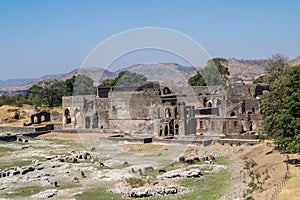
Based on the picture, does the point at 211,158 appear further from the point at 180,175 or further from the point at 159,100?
the point at 159,100

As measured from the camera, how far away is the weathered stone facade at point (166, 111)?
41.4 m

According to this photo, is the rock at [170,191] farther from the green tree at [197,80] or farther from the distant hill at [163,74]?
the distant hill at [163,74]

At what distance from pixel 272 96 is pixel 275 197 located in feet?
32.7

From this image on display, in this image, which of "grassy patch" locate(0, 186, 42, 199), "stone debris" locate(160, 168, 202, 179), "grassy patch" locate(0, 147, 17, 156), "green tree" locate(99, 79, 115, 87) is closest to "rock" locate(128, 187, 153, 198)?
"stone debris" locate(160, 168, 202, 179)

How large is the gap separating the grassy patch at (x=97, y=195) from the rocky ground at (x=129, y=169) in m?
0.38

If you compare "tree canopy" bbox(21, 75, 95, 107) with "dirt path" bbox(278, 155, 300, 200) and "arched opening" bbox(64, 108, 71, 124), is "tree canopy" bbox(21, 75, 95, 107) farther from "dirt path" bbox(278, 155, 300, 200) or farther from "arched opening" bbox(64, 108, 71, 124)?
"dirt path" bbox(278, 155, 300, 200)

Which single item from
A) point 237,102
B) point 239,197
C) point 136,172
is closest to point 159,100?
point 237,102

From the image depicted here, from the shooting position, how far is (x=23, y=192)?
2403cm

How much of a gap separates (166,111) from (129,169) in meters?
17.4

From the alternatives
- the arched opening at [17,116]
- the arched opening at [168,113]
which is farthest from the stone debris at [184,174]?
the arched opening at [17,116]

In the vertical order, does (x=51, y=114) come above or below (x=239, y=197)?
above

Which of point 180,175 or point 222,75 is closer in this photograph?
point 180,175

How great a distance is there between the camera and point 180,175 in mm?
25812

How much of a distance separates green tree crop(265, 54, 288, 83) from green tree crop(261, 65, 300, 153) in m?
44.8
